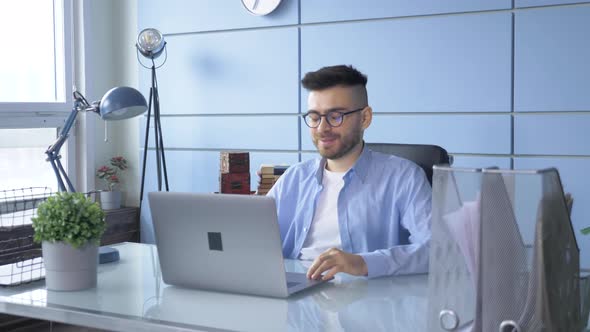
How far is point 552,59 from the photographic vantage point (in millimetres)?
3742

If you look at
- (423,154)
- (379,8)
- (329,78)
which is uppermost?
(379,8)

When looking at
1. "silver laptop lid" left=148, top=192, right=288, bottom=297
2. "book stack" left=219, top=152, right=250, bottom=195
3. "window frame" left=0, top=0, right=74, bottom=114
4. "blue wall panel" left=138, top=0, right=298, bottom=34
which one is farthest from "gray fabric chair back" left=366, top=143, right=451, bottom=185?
"window frame" left=0, top=0, right=74, bottom=114

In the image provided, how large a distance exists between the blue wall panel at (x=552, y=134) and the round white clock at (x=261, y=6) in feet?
5.10

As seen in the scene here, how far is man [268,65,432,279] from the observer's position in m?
2.46

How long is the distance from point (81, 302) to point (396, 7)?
2.81 metres

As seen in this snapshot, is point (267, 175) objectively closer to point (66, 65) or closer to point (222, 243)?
point (66, 65)

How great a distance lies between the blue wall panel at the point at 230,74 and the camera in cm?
451

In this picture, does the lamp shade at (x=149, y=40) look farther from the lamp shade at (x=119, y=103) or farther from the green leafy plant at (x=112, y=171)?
the lamp shade at (x=119, y=103)

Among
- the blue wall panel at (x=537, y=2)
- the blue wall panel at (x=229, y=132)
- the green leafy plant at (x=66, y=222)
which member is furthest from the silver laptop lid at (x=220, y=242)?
the blue wall panel at (x=229, y=132)

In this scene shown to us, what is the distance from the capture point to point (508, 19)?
382 centimetres

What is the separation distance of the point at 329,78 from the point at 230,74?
227 centimetres

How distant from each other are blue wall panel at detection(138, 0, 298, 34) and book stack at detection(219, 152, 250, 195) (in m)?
0.82

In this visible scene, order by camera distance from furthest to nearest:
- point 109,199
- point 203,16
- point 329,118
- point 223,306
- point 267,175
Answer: point 109,199 → point 203,16 → point 267,175 → point 329,118 → point 223,306

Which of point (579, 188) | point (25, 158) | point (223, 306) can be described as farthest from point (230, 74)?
point (223, 306)
